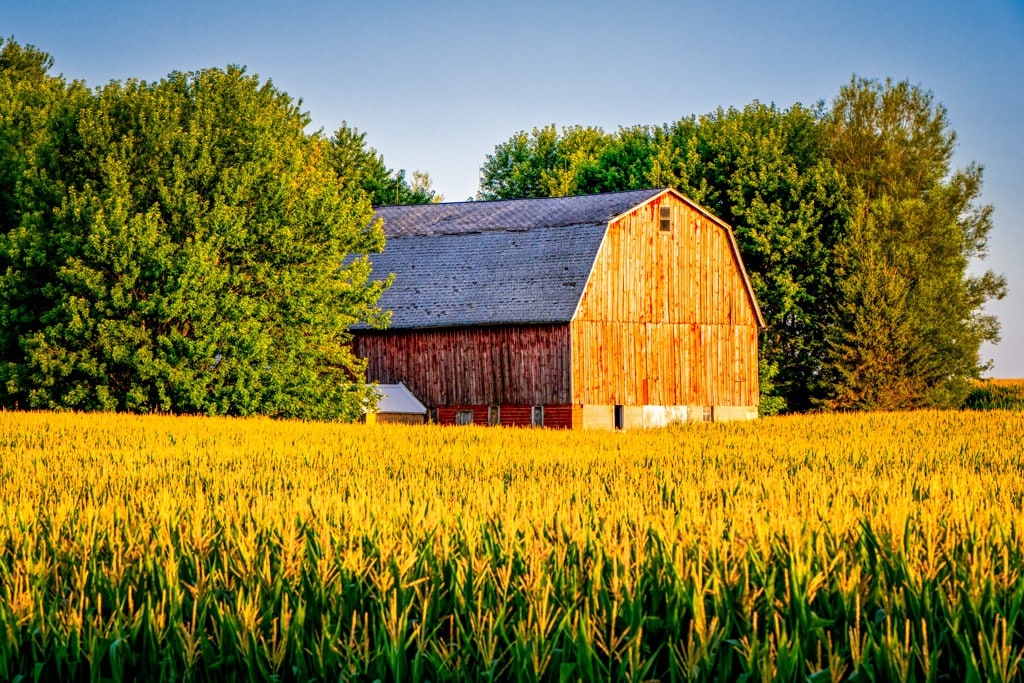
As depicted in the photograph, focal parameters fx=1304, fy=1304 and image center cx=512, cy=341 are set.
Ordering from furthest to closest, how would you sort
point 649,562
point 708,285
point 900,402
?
1. point 900,402
2. point 708,285
3. point 649,562

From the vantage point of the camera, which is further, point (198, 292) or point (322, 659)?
point (198, 292)

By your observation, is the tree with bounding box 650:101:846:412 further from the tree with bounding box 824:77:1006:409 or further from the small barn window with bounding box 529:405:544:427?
the small barn window with bounding box 529:405:544:427

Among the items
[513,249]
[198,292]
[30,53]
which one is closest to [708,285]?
[513,249]

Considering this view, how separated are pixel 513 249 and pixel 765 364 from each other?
587 inches

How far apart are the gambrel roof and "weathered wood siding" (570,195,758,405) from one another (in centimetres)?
85

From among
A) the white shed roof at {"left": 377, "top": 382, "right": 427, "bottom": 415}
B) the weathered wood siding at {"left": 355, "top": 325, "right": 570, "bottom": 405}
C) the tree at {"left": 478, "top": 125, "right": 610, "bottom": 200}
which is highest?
the tree at {"left": 478, "top": 125, "right": 610, "bottom": 200}

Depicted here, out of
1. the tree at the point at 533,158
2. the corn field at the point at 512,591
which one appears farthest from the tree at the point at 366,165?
the corn field at the point at 512,591

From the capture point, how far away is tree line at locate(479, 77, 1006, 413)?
192 ft

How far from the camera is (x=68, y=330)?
126 ft

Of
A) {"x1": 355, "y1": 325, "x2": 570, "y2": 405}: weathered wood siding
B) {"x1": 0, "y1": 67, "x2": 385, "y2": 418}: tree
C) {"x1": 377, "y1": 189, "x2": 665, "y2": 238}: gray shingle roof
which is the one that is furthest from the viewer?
{"x1": 377, "y1": 189, "x2": 665, "y2": 238}: gray shingle roof

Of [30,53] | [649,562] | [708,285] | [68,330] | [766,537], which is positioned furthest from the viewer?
[30,53]

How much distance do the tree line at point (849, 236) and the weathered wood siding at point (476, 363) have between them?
1476 cm

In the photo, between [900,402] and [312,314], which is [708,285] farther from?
[312,314]

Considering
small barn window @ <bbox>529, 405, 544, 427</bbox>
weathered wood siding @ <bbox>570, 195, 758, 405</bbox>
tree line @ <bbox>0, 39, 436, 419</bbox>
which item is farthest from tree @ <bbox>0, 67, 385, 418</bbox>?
weathered wood siding @ <bbox>570, 195, 758, 405</bbox>
